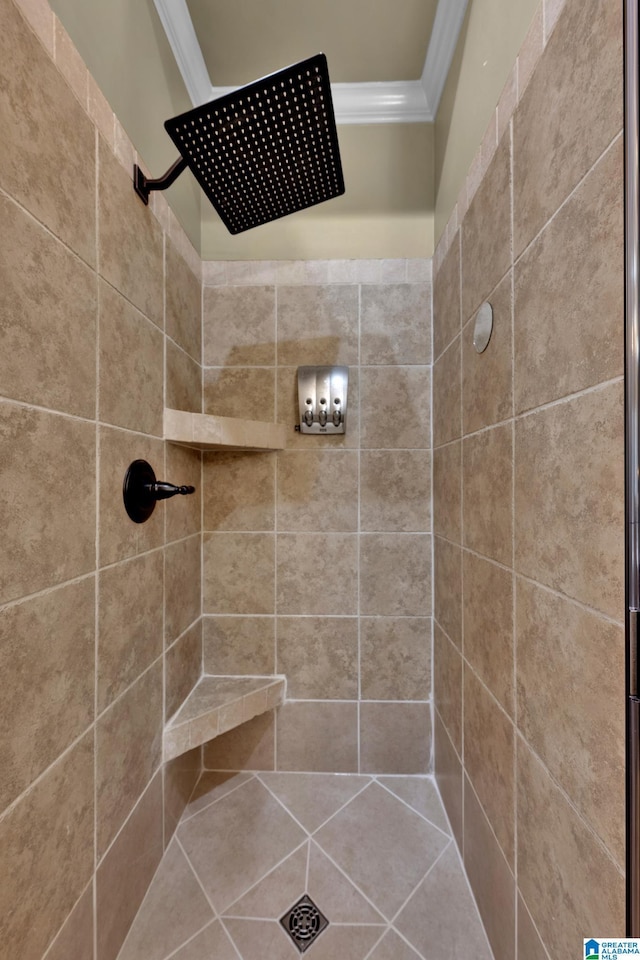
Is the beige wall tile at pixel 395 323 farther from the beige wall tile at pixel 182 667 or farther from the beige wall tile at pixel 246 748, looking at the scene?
the beige wall tile at pixel 246 748

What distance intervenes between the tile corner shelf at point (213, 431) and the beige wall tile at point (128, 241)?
0.78 ft

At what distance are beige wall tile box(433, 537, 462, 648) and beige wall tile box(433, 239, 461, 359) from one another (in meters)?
0.59

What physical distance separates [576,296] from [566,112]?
0.86ft

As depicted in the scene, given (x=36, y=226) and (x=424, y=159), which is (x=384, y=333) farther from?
(x=36, y=226)

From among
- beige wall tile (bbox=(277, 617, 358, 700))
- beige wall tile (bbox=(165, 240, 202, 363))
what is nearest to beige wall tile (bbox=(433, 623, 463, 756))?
beige wall tile (bbox=(277, 617, 358, 700))

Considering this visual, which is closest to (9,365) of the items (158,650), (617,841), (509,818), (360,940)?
(158,650)

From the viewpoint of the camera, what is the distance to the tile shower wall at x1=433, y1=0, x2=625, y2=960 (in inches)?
18.1

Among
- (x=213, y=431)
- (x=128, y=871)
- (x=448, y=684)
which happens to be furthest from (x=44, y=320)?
(x=448, y=684)

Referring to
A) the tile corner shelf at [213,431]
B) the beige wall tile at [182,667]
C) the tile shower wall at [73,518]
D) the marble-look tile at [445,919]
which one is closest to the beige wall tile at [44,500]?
the tile shower wall at [73,518]

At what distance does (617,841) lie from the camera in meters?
0.44

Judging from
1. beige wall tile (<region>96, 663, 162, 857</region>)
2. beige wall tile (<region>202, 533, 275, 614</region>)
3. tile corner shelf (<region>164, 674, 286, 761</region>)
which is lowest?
tile corner shelf (<region>164, 674, 286, 761</region>)

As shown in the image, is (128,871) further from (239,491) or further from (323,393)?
(323,393)

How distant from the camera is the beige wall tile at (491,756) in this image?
70cm

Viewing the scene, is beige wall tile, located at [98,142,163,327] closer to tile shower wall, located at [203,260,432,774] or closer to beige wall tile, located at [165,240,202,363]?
beige wall tile, located at [165,240,202,363]
